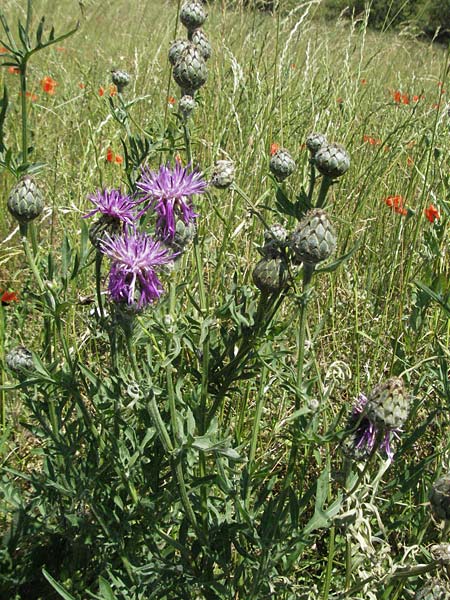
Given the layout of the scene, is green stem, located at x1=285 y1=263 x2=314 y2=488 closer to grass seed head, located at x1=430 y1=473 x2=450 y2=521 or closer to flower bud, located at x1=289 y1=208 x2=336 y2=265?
flower bud, located at x1=289 y1=208 x2=336 y2=265

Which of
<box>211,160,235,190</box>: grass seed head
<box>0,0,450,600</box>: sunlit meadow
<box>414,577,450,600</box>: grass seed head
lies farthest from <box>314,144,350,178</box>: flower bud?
<box>414,577,450,600</box>: grass seed head

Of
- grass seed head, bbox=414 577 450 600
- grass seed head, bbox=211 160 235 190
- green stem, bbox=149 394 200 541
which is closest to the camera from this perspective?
grass seed head, bbox=414 577 450 600

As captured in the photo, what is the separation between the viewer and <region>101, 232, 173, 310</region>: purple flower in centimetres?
120

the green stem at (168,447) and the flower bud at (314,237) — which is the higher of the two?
the flower bud at (314,237)

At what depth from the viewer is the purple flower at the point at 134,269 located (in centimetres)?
120

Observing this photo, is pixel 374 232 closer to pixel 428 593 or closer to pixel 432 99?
pixel 428 593

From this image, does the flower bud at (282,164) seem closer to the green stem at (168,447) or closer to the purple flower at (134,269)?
the purple flower at (134,269)

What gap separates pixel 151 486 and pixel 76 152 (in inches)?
99.3

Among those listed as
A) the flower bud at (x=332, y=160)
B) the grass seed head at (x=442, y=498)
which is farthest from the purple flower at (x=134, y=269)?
the grass seed head at (x=442, y=498)

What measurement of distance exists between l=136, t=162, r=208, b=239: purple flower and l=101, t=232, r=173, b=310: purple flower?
0.12m

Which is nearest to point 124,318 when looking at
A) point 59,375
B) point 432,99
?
point 59,375

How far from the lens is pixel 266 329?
1403mm

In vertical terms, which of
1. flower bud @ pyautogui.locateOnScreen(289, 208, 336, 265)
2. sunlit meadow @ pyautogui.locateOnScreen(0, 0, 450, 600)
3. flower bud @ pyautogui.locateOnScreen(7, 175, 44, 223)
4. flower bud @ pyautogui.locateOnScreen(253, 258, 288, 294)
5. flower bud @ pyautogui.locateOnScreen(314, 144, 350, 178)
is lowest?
sunlit meadow @ pyautogui.locateOnScreen(0, 0, 450, 600)

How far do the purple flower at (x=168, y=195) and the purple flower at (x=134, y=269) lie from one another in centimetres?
12
